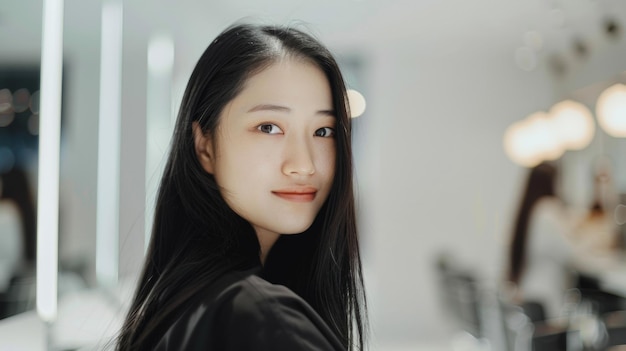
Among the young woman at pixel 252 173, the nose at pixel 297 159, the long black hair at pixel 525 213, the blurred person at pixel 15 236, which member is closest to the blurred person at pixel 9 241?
the blurred person at pixel 15 236

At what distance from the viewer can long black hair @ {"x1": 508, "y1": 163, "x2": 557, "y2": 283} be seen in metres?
4.04

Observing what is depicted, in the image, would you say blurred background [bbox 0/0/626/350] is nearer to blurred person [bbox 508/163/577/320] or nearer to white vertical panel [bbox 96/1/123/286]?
white vertical panel [bbox 96/1/123/286]

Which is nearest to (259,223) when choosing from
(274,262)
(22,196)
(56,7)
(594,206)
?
(274,262)

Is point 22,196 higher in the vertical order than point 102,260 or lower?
higher

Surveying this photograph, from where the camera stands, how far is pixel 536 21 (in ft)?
17.3

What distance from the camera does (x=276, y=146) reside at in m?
1.04

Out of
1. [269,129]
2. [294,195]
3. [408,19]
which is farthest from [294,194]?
[408,19]

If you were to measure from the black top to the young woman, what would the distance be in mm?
69

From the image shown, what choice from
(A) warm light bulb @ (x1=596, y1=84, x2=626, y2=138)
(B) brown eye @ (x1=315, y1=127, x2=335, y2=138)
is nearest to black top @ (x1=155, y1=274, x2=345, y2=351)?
(B) brown eye @ (x1=315, y1=127, x2=335, y2=138)

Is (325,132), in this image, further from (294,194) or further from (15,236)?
(15,236)

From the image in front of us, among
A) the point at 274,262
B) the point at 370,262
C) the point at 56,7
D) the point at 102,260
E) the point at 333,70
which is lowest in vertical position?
the point at 370,262

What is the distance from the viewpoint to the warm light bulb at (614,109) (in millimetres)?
4117

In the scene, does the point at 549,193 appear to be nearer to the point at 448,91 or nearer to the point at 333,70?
the point at 448,91

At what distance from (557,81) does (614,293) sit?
254 centimetres
